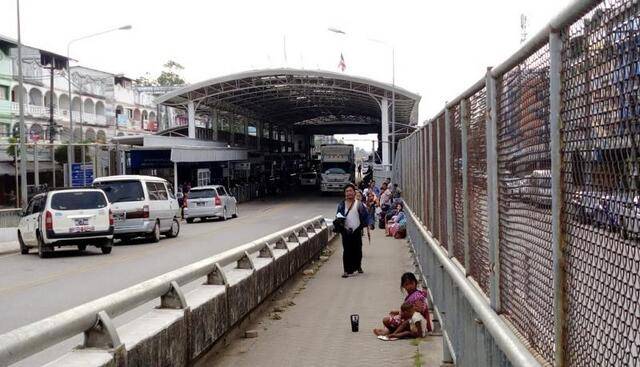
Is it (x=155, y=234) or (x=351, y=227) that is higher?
(x=351, y=227)

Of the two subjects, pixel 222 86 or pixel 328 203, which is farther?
pixel 222 86

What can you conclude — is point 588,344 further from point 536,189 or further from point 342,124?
point 342,124

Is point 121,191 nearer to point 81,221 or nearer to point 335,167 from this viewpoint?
point 81,221

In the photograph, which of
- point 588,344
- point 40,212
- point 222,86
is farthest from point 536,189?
point 222,86

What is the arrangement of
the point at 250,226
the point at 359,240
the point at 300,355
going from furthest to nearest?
the point at 250,226
the point at 359,240
the point at 300,355

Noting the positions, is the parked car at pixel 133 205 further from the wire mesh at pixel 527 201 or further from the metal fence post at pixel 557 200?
the metal fence post at pixel 557 200

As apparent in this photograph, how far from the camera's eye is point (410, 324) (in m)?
8.83

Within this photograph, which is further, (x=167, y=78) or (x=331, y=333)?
(x=167, y=78)

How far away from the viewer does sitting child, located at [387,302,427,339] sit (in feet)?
28.9

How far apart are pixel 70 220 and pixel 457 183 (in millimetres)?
14920

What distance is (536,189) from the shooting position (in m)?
3.53

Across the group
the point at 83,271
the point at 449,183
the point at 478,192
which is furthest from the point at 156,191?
the point at 478,192

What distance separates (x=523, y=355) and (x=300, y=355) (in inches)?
203

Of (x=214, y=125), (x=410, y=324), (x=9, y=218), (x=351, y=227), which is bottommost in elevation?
(x=410, y=324)
